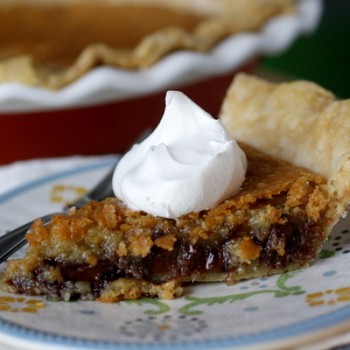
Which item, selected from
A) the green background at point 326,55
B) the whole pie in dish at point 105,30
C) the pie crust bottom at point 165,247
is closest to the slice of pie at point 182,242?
the pie crust bottom at point 165,247

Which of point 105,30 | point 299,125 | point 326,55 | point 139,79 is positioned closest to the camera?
point 299,125

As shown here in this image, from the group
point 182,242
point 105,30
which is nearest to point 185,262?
point 182,242

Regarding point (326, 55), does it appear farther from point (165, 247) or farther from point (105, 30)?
point (165, 247)

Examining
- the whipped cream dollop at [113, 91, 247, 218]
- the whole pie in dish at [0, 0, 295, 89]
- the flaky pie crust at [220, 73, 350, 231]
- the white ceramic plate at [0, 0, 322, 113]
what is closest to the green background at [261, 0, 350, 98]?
the whole pie in dish at [0, 0, 295, 89]

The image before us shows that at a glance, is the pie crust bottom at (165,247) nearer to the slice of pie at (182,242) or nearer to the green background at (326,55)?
the slice of pie at (182,242)

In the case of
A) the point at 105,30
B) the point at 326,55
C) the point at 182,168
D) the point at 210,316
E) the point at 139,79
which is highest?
the point at 105,30

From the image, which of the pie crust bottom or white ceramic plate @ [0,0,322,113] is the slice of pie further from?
white ceramic plate @ [0,0,322,113]
